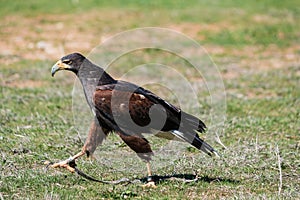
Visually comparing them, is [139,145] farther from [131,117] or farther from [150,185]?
[150,185]

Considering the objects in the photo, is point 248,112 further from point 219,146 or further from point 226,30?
point 226,30

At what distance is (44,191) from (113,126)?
3.19ft

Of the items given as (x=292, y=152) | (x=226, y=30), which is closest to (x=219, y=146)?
(x=292, y=152)

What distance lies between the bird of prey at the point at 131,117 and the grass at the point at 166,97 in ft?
1.32

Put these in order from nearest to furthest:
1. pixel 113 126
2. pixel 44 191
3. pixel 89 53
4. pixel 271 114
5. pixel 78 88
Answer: pixel 44 191, pixel 113 126, pixel 271 114, pixel 78 88, pixel 89 53

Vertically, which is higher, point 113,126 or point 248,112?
point 113,126

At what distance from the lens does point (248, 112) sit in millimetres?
10914

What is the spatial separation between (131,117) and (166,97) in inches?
209

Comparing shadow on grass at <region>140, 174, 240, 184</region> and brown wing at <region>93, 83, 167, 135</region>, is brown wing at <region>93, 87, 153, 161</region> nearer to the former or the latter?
brown wing at <region>93, 83, 167, 135</region>

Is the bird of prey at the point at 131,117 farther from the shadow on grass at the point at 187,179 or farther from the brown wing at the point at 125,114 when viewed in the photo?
the shadow on grass at the point at 187,179

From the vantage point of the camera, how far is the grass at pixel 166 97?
265 inches

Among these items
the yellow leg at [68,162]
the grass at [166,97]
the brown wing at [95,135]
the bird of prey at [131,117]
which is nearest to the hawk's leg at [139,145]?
the bird of prey at [131,117]

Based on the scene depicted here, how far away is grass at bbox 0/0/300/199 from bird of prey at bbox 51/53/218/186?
0.40 metres

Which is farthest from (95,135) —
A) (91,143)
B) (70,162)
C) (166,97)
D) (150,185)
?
(166,97)
